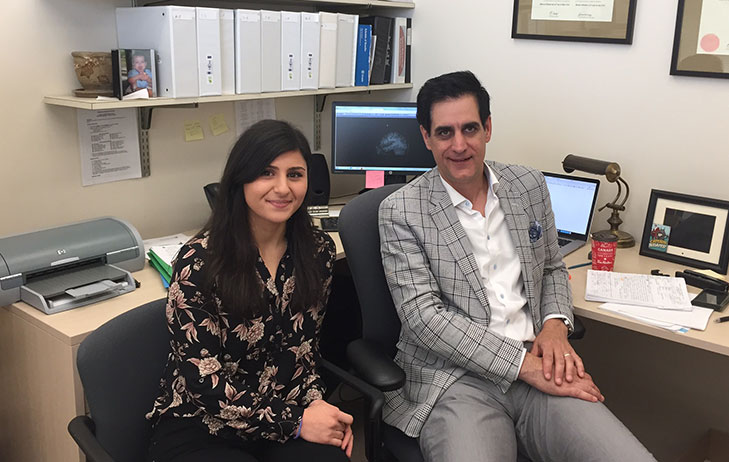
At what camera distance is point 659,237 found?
7.59 feet

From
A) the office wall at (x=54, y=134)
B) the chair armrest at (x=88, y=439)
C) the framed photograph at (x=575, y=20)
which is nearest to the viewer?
the chair armrest at (x=88, y=439)

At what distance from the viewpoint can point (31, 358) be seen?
1834 millimetres

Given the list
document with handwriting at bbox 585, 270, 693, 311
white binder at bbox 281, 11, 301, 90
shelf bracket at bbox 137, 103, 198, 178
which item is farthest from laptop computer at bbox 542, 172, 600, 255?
shelf bracket at bbox 137, 103, 198, 178

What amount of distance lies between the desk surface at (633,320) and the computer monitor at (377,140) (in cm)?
77

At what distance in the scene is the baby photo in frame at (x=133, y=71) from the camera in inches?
80.6

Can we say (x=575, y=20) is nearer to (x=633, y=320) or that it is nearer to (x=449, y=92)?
(x=449, y=92)

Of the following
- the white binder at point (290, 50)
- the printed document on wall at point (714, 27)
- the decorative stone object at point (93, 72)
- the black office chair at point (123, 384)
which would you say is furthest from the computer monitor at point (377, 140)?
the black office chair at point (123, 384)

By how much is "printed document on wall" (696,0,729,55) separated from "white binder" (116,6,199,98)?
1.65 m

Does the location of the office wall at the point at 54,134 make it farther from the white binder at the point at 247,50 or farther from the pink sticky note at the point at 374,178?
the pink sticky note at the point at 374,178

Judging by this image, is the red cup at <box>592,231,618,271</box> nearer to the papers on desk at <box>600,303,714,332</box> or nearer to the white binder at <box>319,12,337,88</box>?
Result: the papers on desk at <box>600,303,714,332</box>

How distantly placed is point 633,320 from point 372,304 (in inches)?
27.4

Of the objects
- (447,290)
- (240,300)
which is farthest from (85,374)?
(447,290)

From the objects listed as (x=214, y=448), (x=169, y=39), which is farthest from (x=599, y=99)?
(x=214, y=448)

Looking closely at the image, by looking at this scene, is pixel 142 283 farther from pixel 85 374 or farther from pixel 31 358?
pixel 85 374
